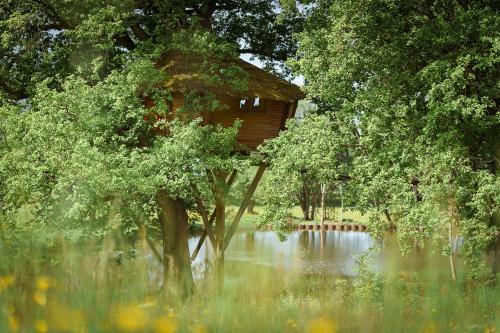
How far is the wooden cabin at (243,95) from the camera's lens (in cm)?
1762

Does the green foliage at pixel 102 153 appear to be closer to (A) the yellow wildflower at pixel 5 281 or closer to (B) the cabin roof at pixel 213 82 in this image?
(B) the cabin roof at pixel 213 82

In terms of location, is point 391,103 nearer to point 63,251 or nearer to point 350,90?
point 350,90

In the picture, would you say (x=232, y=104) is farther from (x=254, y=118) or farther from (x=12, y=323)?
(x=12, y=323)

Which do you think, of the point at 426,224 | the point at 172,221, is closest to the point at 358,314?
the point at 426,224

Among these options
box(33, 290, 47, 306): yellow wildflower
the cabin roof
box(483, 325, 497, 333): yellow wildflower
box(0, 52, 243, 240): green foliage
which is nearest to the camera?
box(33, 290, 47, 306): yellow wildflower

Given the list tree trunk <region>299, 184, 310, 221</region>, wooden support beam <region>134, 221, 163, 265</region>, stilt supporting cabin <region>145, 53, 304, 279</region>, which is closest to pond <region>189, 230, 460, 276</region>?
stilt supporting cabin <region>145, 53, 304, 279</region>

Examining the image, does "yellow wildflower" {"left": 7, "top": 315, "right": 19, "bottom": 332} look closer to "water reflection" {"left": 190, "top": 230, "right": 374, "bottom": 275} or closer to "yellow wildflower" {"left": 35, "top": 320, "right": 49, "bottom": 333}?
"yellow wildflower" {"left": 35, "top": 320, "right": 49, "bottom": 333}

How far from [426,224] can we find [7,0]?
546 inches

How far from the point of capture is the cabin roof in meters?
17.5

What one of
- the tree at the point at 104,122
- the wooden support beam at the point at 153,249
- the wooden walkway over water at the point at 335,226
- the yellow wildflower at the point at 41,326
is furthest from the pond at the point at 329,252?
the yellow wildflower at the point at 41,326

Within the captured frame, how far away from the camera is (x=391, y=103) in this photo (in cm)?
1452

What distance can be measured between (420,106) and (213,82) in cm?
556

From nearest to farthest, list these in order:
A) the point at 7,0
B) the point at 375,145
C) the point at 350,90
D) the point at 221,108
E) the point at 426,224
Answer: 1. the point at 426,224
2. the point at 375,145
3. the point at 350,90
4. the point at 221,108
5. the point at 7,0

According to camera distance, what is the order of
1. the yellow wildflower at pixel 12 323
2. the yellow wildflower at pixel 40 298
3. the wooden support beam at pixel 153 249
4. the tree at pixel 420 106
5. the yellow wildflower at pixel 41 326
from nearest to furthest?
the yellow wildflower at pixel 41 326 → the yellow wildflower at pixel 12 323 → the yellow wildflower at pixel 40 298 → the wooden support beam at pixel 153 249 → the tree at pixel 420 106
